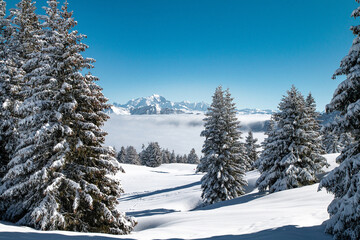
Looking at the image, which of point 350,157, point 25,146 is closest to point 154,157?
point 25,146

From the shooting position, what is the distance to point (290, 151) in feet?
Answer: 67.8

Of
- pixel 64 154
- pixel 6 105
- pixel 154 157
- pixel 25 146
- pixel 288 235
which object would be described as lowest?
pixel 154 157

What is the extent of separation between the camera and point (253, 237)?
880cm

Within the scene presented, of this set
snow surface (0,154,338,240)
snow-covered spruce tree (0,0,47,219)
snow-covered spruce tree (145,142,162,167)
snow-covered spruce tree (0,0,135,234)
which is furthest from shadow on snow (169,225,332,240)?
snow-covered spruce tree (145,142,162,167)

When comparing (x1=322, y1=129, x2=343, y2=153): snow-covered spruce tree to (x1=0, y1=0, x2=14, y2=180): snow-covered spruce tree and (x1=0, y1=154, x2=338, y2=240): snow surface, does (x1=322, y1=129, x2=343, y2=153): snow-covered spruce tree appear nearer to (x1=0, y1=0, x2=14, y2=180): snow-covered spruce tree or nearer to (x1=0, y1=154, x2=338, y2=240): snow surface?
(x1=0, y1=154, x2=338, y2=240): snow surface

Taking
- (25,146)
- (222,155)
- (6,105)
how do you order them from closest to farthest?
(25,146), (6,105), (222,155)

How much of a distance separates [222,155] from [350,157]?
1613 cm

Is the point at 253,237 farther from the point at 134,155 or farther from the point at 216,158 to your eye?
the point at 134,155

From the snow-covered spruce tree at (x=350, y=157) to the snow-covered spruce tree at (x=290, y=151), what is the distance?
13.3m

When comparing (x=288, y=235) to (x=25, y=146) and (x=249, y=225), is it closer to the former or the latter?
(x=249, y=225)

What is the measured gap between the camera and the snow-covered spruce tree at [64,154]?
10305mm

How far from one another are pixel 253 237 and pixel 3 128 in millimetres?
15077

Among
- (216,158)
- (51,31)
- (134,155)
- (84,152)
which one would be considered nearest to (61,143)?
(84,152)

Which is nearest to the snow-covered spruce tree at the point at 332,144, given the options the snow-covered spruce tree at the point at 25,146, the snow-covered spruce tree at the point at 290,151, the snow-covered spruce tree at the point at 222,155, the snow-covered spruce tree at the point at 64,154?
the snow-covered spruce tree at the point at 290,151
